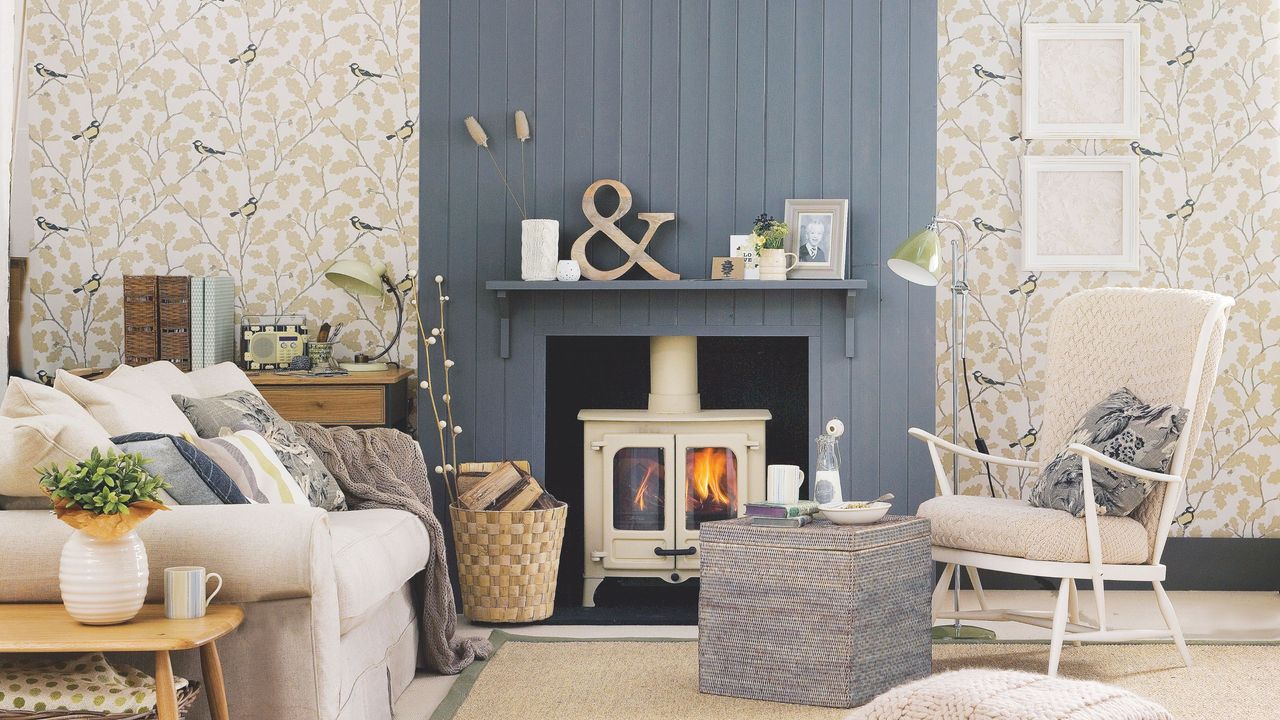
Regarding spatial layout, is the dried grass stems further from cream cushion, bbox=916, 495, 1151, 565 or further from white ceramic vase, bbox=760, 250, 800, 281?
cream cushion, bbox=916, 495, 1151, 565

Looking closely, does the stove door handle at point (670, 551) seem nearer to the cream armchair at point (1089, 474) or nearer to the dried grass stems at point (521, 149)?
the cream armchair at point (1089, 474)

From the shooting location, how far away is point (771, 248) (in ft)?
13.5

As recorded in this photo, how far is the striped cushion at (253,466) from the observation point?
2760 mm

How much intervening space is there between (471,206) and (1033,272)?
2.14 meters

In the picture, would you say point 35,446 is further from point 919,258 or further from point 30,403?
point 919,258

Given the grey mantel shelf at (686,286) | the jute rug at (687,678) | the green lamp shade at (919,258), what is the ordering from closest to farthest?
the jute rug at (687,678)
the green lamp shade at (919,258)
the grey mantel shelf at (686,286)

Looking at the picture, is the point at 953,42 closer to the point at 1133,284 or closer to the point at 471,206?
the point at 1133,284

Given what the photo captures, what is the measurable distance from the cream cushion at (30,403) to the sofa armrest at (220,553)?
277 millimetres

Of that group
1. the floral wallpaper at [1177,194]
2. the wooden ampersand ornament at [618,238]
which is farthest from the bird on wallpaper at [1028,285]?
the wooden ampersand ornament at [618,238]

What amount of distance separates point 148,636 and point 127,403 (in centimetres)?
88

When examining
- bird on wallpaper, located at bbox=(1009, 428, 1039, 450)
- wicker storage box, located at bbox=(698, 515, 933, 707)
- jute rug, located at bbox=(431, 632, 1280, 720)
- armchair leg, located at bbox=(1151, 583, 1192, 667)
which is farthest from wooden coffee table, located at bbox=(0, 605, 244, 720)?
bird on wallpaper, located at bbox=(1009, 428, 1039, 450)

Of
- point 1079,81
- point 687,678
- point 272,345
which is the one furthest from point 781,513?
point 1079,81

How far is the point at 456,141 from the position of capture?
4.27m

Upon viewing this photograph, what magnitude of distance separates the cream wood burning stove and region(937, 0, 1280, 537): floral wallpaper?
89 centimetres
